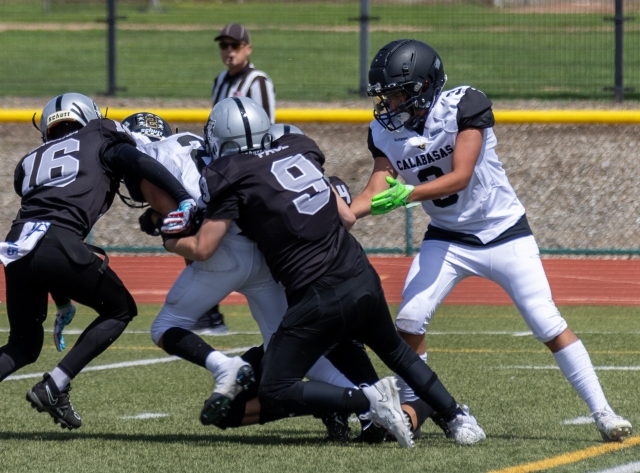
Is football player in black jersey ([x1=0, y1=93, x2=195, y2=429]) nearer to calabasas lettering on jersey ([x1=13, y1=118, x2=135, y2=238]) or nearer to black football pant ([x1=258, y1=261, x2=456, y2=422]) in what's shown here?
calabasas lettering on jersey ([x1=13, y1=118, x2=135, y2=238])

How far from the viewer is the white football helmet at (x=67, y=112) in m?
5.15

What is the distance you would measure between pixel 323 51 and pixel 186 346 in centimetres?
1208

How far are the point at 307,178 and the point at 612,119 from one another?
597cm

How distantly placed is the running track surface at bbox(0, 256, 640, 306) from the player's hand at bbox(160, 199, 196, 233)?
4.54m

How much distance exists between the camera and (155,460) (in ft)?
14.5

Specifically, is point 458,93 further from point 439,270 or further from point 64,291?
point 64,291

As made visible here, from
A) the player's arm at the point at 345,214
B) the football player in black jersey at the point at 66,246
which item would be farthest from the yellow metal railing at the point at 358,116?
the player's arm at the point at 345,214

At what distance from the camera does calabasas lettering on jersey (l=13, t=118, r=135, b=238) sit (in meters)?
4.89

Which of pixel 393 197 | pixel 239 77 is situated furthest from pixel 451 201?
pixel 239 77

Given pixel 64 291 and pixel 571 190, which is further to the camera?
pixel 571 190

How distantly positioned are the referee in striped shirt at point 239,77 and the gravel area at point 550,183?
2.95 m

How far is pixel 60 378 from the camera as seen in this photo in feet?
16.0

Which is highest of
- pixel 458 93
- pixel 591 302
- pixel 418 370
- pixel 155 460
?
pixel 458 93

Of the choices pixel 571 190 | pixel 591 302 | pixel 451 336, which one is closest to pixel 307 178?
pixel 451 336
